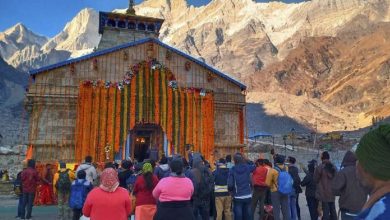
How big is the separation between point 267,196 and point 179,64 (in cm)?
1047

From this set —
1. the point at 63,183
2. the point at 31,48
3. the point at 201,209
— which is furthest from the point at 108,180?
the point at 31,48

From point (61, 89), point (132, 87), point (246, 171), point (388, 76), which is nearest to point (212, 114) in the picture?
point (132, 87)

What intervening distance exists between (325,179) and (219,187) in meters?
2.91

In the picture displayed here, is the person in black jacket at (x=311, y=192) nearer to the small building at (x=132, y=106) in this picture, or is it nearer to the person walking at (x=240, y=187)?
the person walking at (x=240, y=187)

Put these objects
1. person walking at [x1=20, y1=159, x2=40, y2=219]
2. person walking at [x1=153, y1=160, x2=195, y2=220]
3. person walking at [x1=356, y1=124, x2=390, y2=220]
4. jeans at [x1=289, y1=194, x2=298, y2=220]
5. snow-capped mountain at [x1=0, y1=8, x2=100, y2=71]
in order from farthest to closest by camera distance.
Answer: snow-capped mountain at [x1=0, y1=8, x2=100, y2=71]
person walking at [x1=20, y1=159, x2=40, y2=219]
jeans at [x1=289, y1=194, x2=298, y2=220]
person walking at [x1=153, y1=160, x2=195, y2=220]
person walking at [x1=356, y1=124, x2=390, y2=220]

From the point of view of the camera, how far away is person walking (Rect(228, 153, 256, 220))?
8898 millimetres

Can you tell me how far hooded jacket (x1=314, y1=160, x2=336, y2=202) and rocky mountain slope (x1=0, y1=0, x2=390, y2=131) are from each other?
73684 mm

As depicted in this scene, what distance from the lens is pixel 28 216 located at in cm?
1207

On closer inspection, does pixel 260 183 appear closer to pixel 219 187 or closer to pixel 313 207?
pixel 219 187

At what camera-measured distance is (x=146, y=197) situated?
6.93 meters

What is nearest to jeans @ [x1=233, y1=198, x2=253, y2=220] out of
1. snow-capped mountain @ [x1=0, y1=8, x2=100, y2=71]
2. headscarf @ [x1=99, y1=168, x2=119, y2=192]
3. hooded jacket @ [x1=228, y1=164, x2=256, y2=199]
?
hooded jacket @ [x1=228, y1=164, x2=256, y2=199]

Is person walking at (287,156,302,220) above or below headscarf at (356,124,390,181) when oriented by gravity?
below

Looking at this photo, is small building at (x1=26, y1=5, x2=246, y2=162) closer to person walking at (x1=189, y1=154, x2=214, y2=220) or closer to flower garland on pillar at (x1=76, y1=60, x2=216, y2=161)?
flower garland on pillar at (x1=76, y1=60, x2=216, y2=161)

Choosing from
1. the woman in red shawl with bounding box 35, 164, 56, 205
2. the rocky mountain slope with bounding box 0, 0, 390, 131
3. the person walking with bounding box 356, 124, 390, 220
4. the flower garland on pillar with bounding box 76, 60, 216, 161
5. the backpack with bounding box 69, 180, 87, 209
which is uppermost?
the rocky mountain slope with bounding box 0, 0, 390, 131
